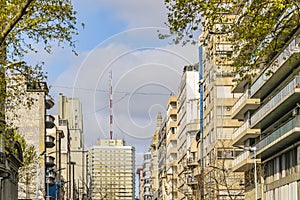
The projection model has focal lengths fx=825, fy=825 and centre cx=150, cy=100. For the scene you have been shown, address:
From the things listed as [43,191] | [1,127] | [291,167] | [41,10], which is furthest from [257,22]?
[43,191]

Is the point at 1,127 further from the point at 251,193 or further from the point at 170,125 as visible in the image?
the point at 170,125

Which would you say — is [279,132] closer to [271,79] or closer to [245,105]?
[271,79]

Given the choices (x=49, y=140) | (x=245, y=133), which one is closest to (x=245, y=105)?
(x=245, y=133)

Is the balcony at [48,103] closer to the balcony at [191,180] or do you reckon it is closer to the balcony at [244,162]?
the balcony at [191,180]

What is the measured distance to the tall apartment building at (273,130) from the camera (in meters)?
60.1

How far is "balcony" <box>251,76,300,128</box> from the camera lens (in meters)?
58.5

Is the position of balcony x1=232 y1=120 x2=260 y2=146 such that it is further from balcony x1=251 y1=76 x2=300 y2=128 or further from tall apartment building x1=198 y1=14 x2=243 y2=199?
tall apartment building x1=198 y1=14 x2=243 y2=199

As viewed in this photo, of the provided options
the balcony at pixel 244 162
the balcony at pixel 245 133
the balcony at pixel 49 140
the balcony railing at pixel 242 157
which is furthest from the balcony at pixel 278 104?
the balcony at pixel 49 140

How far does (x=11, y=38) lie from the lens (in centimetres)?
3144

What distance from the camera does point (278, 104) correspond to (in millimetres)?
63625

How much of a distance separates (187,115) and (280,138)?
7235 cm

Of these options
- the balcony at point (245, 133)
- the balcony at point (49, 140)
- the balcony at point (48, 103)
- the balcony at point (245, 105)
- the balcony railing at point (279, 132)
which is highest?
the balcony at point (48, 103)

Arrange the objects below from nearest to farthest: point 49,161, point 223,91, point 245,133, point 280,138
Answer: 1. point 280,138
2. point 245,133
3. point 223,91
4. point 49,161

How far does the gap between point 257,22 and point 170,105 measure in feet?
464
